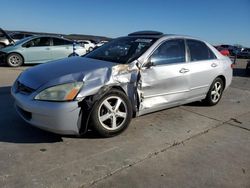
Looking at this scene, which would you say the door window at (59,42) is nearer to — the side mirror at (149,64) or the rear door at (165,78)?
the rear door at (165,78)

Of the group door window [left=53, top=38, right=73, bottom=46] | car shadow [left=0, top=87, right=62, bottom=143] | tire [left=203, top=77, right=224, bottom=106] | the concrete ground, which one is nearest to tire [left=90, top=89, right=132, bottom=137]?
the concrete ground

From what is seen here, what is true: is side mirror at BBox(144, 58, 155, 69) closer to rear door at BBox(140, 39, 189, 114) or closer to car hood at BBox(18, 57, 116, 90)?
rear door at BBox(140, 39, 189, 114)

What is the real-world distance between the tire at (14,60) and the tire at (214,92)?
8167mm

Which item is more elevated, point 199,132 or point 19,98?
point 19,98

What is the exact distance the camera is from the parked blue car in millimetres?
11188

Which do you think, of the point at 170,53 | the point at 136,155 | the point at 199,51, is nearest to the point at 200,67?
the point at 199,51

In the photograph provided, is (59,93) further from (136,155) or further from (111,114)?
(136,155)

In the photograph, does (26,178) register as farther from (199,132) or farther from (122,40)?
(122,40)

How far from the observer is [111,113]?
12.5 feet

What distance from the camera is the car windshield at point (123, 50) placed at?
437cm

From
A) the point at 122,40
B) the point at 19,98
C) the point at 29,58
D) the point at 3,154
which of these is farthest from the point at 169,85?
the point at 29,58

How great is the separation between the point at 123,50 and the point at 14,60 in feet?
26.0

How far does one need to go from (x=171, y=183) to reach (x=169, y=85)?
203cm

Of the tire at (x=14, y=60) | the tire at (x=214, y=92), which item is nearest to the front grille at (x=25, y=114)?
the tire at (x=214, y=92)
